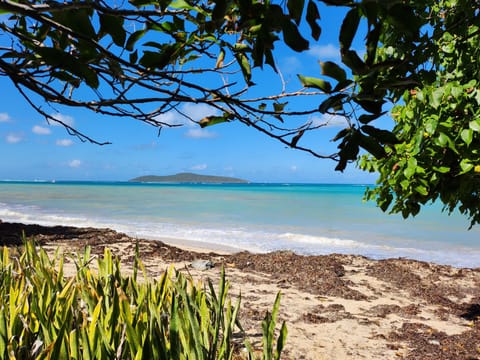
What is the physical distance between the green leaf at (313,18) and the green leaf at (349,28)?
0.14ft

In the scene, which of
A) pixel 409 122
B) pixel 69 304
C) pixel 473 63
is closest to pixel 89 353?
pixel 69 304

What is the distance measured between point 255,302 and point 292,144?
447cm

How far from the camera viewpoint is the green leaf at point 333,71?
1.96 ft

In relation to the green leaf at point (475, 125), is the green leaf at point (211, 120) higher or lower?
lower

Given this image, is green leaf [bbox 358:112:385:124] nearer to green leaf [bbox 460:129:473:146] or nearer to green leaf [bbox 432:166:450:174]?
green leaf [bbox 460:129:473:146]

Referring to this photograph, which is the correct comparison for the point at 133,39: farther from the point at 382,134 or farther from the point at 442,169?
the point at 442,169

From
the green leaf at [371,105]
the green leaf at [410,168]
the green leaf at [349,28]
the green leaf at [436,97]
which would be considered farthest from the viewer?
the green leaf at [410,168]

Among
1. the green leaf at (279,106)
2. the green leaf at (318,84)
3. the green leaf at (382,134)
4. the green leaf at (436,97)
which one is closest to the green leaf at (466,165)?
the green leaf at (436,97)

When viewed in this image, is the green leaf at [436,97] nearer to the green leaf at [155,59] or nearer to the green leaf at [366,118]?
the green leaf at [366,118]

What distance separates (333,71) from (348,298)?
5.39 m

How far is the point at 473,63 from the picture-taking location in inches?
90.3

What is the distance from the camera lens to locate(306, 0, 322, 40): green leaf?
56cm

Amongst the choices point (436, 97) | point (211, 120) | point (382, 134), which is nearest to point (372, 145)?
point (382, 134)

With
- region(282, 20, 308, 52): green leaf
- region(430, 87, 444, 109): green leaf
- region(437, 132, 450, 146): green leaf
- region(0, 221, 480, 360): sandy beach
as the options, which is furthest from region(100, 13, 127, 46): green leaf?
region(0, 221, 480, 360): sandy beach
